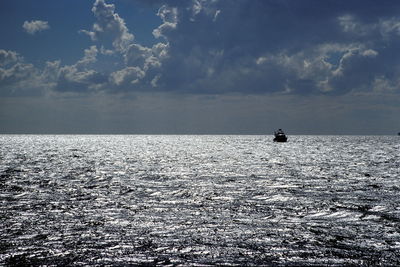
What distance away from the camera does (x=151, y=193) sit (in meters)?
35.4

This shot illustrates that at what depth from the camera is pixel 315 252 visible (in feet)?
57.1

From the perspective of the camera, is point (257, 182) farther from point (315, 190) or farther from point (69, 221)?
point (69, 221)

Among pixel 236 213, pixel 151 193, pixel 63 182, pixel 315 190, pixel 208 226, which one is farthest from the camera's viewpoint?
pixel 63 182

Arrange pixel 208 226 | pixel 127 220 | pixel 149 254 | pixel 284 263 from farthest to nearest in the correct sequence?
pixel 127 220
pixel 208 226
pixel 149 254
pixel 284 263

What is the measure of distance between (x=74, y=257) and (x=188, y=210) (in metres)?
11.5

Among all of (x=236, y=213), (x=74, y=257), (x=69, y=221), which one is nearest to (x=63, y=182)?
(x=69, y=221)

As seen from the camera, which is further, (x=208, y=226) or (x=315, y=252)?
(x=208, y=226)

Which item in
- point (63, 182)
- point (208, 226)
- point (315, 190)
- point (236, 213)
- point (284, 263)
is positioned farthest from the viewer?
point (63, 182)

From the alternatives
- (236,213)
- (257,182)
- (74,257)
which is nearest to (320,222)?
(236,213)

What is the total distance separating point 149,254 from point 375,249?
10.5 meters

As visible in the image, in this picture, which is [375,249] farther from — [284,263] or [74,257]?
[74,257]

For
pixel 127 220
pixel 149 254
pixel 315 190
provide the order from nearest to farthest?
1. pixel 149 254
2. pixel 127 220
3. pixel 315 190

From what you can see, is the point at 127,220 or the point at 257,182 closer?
the point at 127,220

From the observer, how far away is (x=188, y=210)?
89.2 feet
